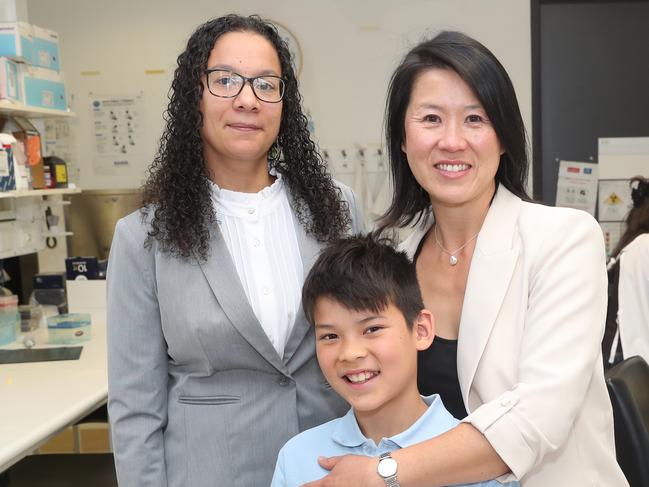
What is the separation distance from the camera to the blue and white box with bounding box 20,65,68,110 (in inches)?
122

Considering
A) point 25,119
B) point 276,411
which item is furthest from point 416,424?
point 25,119

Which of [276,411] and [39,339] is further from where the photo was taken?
[39,339]

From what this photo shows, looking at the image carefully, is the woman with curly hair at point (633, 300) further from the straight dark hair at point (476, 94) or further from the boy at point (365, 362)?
the boy at point (365, 362)

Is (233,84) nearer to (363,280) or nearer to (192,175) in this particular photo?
(192,175)

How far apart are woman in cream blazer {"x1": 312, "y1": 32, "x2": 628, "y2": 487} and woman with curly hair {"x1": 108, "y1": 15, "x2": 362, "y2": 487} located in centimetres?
23

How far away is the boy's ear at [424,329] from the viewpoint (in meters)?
1.43

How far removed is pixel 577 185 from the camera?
4570 millimetres

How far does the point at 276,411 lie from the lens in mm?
1453

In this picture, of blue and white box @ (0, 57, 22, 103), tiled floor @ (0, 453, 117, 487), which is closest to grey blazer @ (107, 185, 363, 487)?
tiled floor @ (0, 453, 117, 487)

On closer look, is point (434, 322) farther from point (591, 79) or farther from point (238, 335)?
point (591, 79)

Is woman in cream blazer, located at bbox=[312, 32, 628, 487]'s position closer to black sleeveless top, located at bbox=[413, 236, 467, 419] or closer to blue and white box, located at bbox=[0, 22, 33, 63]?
black sleeveless top, located at bbox=[413, 236, 467, 419]

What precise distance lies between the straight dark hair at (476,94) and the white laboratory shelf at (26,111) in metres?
1.91

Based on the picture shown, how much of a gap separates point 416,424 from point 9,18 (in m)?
2.74

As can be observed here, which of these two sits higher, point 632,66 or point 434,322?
point 632,66
